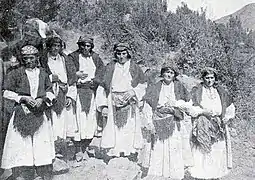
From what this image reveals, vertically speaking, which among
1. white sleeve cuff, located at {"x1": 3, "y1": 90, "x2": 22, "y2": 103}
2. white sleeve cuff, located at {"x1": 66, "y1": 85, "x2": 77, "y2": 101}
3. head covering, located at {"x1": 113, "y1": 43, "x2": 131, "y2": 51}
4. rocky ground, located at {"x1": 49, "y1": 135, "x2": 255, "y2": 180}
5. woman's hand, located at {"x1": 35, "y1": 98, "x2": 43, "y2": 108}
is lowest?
rocky ground, located at {"x1": 49, "y1": 135, "x2": 255, "y2": 180}

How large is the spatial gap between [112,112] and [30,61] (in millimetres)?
1037

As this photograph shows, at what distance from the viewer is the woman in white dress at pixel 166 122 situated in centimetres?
372

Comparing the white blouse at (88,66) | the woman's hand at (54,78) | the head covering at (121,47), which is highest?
the head covering at (121,47)

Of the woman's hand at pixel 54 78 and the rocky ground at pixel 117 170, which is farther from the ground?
the woman's hand at pixel 54 78

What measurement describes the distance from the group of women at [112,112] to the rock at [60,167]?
0.65 ft

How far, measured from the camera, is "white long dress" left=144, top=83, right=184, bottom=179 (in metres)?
3.73

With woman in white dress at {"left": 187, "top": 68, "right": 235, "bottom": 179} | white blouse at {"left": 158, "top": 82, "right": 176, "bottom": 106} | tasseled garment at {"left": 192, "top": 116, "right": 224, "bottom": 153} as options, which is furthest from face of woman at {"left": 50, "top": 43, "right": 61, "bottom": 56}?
tasseled garment at {"left": 192, "top": 116, "right": 224, "bottom": 153}

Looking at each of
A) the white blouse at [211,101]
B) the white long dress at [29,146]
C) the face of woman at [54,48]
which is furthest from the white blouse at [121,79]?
the white long dress at [29,146]

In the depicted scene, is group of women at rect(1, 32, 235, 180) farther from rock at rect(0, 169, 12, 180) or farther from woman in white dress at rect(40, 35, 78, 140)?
rock at rect(0, 169, 12, 180)

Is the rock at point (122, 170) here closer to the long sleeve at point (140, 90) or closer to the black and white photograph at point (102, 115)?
the black and white photograph at point (102, 115)

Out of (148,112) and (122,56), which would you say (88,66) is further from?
(148,112)

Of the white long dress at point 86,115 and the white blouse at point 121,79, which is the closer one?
the white blouse at point 121,79

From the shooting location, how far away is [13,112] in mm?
3246

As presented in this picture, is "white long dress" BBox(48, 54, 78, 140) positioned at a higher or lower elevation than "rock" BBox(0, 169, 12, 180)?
higher
